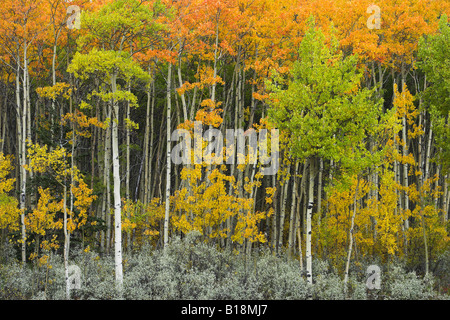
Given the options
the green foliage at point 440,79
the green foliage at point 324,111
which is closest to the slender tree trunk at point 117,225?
the green foliage at point 324,111

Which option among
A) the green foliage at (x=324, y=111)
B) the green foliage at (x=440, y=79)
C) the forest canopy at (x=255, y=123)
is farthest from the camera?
the forest canopy at (x=255, y=123)

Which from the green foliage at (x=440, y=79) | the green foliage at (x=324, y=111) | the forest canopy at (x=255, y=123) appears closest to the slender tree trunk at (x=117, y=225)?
the forest canopy at (x=255, y=123)

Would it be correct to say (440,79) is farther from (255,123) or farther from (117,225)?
(117,225)

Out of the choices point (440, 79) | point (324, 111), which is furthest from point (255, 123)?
point (440, 79)

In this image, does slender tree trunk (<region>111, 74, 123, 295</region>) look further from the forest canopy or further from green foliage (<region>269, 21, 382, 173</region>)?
green foliage (<region>269, 21, 382, 173</region>)

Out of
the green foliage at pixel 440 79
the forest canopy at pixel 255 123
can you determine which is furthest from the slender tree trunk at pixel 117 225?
the green foliage at pixel 440 79

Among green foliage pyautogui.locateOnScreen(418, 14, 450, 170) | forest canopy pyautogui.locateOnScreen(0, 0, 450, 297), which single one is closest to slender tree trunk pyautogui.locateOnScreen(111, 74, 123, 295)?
forest canopy pyautogui.locateOnScreen(0, 0, 450, 297)

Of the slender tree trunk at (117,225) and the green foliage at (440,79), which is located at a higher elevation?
the green foliage at (440,79)

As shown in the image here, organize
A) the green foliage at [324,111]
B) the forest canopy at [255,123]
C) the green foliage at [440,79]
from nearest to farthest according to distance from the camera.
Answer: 1. the green foliage at [324,111]
2. the green foliage at [440,79]
3. the forest canopy at [255,123]

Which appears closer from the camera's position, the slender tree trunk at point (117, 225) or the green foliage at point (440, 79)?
the green foliage at point (440, 79)

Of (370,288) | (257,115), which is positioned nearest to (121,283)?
(370,288)

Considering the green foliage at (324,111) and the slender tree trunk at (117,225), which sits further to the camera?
the slender tree trunk at (117,225)

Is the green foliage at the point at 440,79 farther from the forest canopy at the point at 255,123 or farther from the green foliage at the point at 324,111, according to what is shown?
the green foliage at the point at 324,111

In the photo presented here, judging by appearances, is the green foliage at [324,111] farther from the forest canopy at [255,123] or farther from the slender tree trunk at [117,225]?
the slender tree trunk at [117,225]
